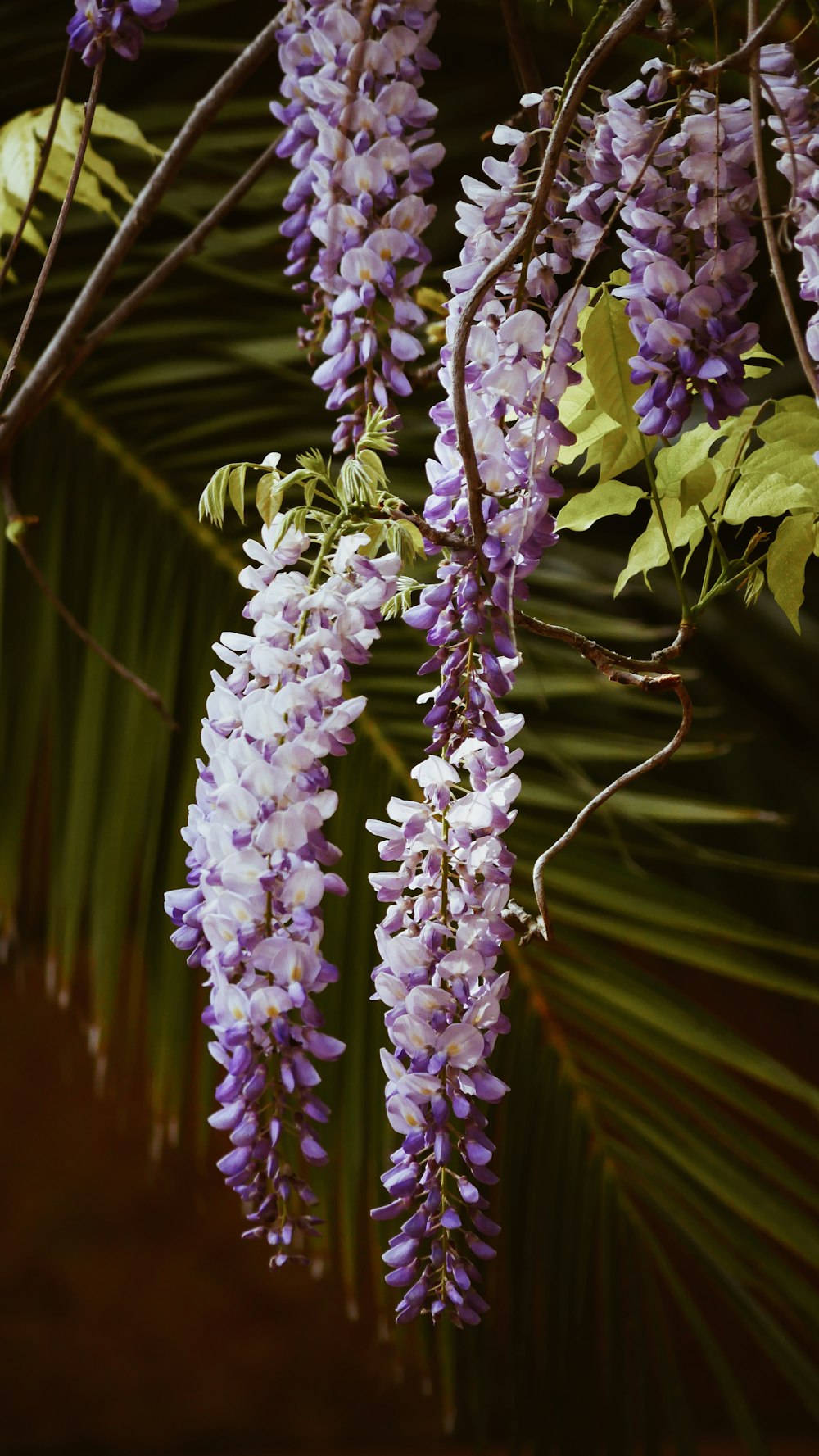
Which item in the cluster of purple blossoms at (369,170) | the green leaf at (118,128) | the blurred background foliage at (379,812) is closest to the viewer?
the cluster of purple blossoms at (369,170)

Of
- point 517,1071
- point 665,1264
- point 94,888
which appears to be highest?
point 94,888

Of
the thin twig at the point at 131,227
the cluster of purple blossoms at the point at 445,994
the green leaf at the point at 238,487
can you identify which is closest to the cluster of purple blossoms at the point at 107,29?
the thin twig at the point at 131,227

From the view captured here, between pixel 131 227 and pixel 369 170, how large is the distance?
0.12 meters

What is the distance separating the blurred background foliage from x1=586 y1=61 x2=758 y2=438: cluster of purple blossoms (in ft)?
1.11

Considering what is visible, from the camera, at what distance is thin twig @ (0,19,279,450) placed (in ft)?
1.50

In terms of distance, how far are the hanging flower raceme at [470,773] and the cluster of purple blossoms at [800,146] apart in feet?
0.21

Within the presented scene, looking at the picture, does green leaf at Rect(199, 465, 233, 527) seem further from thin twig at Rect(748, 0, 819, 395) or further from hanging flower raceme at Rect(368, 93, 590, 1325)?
thin twig at Rect(748, 0, 819, 395)

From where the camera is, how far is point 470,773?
1.15 feet

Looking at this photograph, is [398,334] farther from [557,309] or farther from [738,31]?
[738,31]

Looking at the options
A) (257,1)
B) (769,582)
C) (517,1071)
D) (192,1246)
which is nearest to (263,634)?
(769,582)

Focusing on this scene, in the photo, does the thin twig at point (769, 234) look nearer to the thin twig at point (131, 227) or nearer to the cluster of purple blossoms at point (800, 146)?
the cluster of purple blossoms at point (800, 146)

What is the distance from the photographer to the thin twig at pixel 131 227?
0.46 meters

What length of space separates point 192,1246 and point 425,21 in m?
1.52

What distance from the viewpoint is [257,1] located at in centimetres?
100
